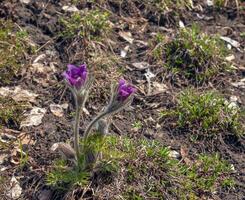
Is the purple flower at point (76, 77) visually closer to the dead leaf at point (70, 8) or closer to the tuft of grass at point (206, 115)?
the tuft of grass at point (206, 115)

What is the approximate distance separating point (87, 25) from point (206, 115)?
3.64 feet

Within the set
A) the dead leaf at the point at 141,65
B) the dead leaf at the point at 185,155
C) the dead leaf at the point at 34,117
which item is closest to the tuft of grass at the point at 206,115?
the dead leaf at the point at 185,155

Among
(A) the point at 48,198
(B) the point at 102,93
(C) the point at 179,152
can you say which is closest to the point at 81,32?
(B) the point at 102,93

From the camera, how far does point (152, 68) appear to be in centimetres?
378

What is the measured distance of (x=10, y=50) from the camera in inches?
141

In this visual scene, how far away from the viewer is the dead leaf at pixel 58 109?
3.30 m

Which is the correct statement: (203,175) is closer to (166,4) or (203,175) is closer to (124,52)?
(124,52)

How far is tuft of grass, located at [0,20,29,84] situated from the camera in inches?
136

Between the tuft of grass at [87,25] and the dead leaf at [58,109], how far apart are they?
638mm

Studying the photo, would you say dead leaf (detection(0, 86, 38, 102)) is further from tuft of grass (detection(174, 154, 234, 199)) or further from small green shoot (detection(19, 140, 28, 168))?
tuft of grass (detection(174, 154, 234, 199))

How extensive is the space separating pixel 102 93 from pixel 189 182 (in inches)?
34.4

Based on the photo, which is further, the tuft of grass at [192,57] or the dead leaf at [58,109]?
the tuft of grass at [192,57]

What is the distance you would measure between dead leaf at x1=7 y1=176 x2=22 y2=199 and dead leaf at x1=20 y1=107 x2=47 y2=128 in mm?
429

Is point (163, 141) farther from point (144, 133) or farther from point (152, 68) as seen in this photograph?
point (152, 68)
